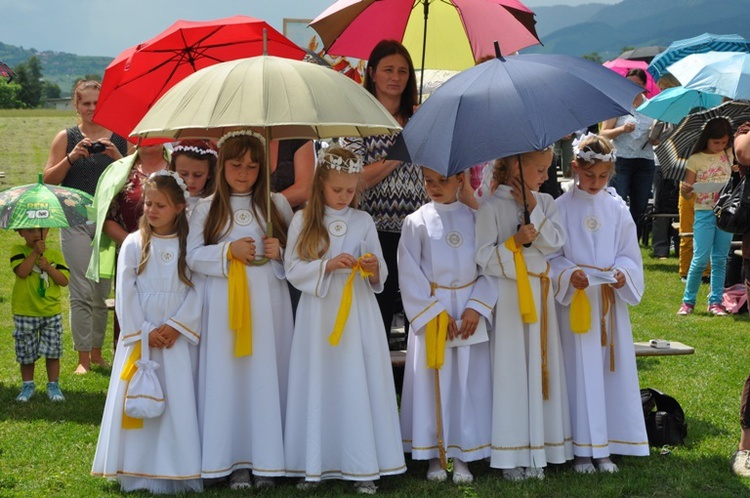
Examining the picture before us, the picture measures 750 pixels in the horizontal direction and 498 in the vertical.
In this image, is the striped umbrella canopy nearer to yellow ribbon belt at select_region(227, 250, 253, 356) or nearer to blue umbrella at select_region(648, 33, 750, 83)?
yellow ribbon belt at select_region(227, 250, 253, 356)

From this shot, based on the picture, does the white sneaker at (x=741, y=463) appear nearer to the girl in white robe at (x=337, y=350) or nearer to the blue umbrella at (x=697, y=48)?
the girl in white robe at (x=337, y=350)

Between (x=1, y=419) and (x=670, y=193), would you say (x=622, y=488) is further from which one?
(x=670, y=193)

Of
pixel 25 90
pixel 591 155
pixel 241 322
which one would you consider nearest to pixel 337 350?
pixel 241 322

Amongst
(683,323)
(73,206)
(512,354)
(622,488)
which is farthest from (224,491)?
(683,323)

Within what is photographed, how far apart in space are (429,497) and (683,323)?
549 centimetres

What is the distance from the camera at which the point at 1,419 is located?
6.70 meters

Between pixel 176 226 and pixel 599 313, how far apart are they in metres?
2.31

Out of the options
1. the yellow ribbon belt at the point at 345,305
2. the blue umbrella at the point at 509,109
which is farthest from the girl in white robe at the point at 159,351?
the blue umbrella at the point at 509,109

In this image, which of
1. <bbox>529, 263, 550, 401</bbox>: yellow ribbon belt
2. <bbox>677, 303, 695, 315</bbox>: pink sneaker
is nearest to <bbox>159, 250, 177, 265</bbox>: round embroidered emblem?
<bbox>529, 263, 550, 401</bbox>: yellow ribbon belt

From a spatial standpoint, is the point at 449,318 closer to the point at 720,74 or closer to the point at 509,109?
the point at 509,109

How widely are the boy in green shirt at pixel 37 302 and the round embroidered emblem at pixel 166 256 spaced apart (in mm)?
2039

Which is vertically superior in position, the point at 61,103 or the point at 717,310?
the point at 717,310

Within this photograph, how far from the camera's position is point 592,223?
18.2 feet

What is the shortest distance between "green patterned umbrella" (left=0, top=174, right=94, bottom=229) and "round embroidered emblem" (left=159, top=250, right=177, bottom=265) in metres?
1.42
